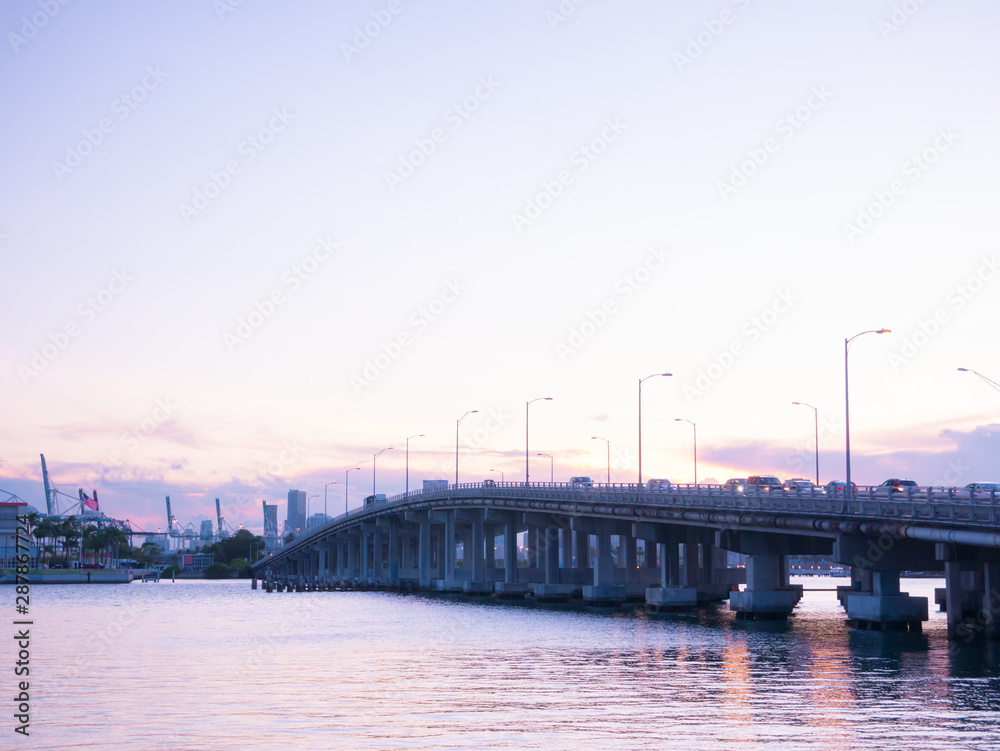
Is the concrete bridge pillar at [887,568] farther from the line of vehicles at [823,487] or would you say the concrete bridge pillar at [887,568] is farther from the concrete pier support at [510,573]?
the concrete pier support at [510,573]

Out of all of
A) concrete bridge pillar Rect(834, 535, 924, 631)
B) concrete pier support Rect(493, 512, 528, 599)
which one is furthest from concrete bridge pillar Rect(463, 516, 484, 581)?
concrete bridge pillar Rect(834, 535, 924, 631)

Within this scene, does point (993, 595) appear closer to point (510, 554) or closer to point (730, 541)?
point (730, 541)

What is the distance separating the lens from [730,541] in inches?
3418

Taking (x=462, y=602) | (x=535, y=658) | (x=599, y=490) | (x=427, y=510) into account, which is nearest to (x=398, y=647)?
(x=535, y=658)

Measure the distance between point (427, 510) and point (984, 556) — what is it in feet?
320

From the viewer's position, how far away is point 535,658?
55.2 metres

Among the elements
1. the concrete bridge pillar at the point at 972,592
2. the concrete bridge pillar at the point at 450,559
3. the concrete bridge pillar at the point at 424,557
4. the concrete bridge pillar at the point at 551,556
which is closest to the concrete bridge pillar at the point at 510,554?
the concrete bridge pillar at the point at 551,556

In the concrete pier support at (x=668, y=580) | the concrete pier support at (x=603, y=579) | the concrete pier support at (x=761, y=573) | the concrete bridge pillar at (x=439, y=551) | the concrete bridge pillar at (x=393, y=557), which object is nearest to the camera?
the concrete pier support at (x=761, y=573)

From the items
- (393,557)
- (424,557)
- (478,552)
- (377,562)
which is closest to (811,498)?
(478,552)

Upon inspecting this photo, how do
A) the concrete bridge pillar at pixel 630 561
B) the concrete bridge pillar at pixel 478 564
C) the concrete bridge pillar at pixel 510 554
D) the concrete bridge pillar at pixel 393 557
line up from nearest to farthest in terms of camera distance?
1. the concrete bridge pillar at pixel 630 561
2. the concrete bridge pillar at pixel 510 554
3. the concrete bridge pillar at pixel 478 564
4. the concrete bridge pillar at pixel 393 557

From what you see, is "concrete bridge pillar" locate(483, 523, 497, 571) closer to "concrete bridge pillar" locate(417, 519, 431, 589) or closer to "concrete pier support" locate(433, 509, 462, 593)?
"concrete pier support" locate(433, 509, 462, 593)

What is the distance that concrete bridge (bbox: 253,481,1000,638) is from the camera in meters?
64.6

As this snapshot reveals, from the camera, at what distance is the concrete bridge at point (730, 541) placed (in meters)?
64.6

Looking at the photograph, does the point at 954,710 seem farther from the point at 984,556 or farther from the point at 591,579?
the point at 591,579
